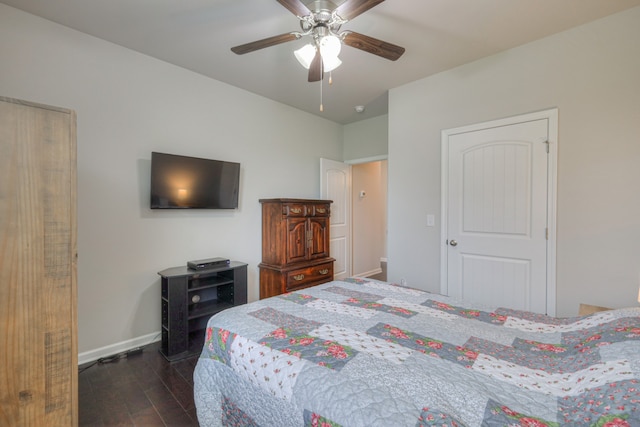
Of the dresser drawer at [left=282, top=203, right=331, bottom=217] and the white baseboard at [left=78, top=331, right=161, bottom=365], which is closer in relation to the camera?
the white baseboard at [left=78, top=331, right=161, bottom=365]

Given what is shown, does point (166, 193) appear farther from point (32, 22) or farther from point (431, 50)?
point (431, 50)

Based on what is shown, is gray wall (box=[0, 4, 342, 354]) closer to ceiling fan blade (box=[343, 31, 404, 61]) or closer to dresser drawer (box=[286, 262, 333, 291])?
dresser drawer (box=[286, 262, 333, 291])

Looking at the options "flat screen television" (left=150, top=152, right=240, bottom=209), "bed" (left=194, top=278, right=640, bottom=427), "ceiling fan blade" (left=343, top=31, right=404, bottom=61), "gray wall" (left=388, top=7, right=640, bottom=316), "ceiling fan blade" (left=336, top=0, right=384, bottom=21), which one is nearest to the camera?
"bed" (left=194, top=278, right=640, bottom=427)

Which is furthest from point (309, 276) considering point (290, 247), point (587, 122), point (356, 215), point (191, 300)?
point (587, 122)

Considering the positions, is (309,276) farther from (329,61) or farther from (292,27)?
(292,27)

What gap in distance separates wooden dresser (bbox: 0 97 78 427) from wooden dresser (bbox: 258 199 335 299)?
2250 mm

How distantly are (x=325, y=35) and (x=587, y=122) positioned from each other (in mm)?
2190

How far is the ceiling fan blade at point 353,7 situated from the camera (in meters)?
1.59

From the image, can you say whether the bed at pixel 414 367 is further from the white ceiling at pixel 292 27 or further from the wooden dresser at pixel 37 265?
the white ceiling at pixel 292 27

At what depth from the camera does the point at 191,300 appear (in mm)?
2875

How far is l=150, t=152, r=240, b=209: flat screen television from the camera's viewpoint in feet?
8.96

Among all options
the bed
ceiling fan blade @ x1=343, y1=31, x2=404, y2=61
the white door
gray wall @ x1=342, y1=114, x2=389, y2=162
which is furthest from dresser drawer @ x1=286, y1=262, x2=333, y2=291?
ceiling fan blade @ x1=343, y1=31, x2=404, y2=61

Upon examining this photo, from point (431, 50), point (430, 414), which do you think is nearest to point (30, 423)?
point (430, 414)

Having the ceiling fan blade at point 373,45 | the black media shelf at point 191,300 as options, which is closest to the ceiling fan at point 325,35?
the ceiling fan blade at point 373,45
